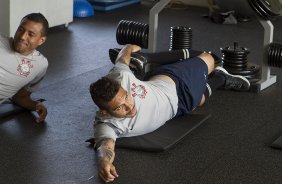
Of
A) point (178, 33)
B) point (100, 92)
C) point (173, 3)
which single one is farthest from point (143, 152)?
point (173, 3)

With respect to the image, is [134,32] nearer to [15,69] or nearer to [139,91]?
[15,69]

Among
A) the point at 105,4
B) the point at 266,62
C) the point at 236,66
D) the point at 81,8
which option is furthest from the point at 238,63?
the point at 105,4

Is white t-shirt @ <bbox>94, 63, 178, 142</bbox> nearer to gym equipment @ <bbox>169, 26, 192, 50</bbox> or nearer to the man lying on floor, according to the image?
the man lying on floor

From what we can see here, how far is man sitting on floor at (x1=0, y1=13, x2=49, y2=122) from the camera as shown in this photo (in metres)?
2.74

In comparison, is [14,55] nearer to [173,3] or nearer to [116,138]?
[116,138]

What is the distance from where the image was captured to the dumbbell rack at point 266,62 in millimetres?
3391

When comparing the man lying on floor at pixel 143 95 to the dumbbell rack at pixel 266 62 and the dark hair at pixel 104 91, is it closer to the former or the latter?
the dark hair at pixel 104 91

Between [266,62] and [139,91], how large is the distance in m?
1.25

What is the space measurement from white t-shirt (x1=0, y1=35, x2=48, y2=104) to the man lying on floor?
0.43 metres

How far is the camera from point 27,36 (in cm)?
273

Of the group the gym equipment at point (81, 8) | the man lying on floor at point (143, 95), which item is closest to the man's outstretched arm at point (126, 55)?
the man lying on floor at point (143, 95)

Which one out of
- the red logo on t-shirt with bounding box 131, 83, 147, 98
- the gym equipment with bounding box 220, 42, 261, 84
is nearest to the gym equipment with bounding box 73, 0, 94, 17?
the gym equipment with bounding box 220, 42, 261, 84

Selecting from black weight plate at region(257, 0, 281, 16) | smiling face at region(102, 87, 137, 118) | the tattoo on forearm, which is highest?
black weight plate at region(257, 0, 281, 16)

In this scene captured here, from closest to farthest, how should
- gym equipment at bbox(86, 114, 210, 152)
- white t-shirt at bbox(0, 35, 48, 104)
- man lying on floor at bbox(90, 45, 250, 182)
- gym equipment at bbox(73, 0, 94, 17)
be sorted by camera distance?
man lying on floor at bbox(90, 45, 250, 182)
gym equipment at bbox(86, 114, 210, 152)
white t-shirt at bbox(0, 35, 48, 104)
gym equipment at bbox(73, 0, 94, 17)
